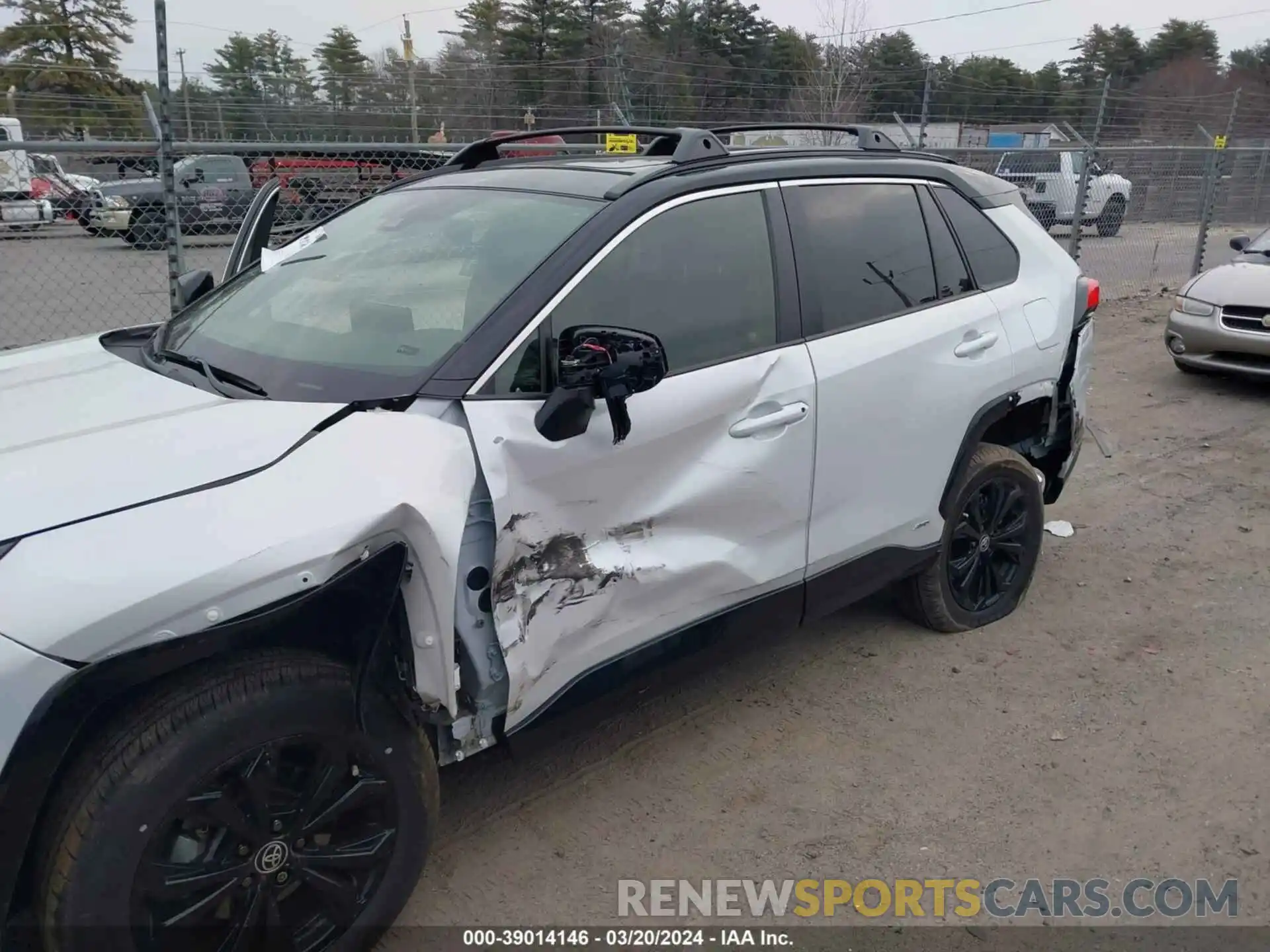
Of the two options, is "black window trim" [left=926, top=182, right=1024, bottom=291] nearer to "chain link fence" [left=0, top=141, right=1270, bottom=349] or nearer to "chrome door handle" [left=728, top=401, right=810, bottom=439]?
"chrome door handle" [left=728, top=401, right=810, bottom=439]

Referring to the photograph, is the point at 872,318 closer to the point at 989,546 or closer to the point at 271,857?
the point at 989,546

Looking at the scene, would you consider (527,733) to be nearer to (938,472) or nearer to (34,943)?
(34,943)

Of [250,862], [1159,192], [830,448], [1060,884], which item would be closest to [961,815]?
[1060,884]

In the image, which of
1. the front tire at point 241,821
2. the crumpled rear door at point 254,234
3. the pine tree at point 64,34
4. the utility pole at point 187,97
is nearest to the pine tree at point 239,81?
the utility pole at point 187,97

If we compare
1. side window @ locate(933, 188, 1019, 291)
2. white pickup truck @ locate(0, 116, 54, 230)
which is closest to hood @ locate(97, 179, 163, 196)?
white pickup truck @ locate(0, 116, 54, 230)

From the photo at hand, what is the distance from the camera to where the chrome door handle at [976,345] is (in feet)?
12.1

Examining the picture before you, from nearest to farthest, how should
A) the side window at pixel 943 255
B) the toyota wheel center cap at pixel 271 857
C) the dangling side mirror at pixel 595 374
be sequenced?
the toyota wheel center cap at pixel 271 857 → the dangling side mirror at pixel 595 374 → the side window at pixel 943 255

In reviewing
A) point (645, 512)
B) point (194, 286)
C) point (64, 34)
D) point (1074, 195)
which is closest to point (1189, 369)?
point (1074, 195)

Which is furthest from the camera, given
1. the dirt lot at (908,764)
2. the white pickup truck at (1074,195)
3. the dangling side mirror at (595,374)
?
the white pickup truck at (1074,195)

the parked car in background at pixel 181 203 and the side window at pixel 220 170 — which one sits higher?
the side window at pixel 220 170

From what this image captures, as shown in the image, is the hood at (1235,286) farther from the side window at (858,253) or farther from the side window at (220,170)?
the side window at (220,170)

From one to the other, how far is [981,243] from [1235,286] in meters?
5.40

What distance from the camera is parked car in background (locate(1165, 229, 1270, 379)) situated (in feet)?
25.9

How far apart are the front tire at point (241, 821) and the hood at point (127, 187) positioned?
6643 mm
